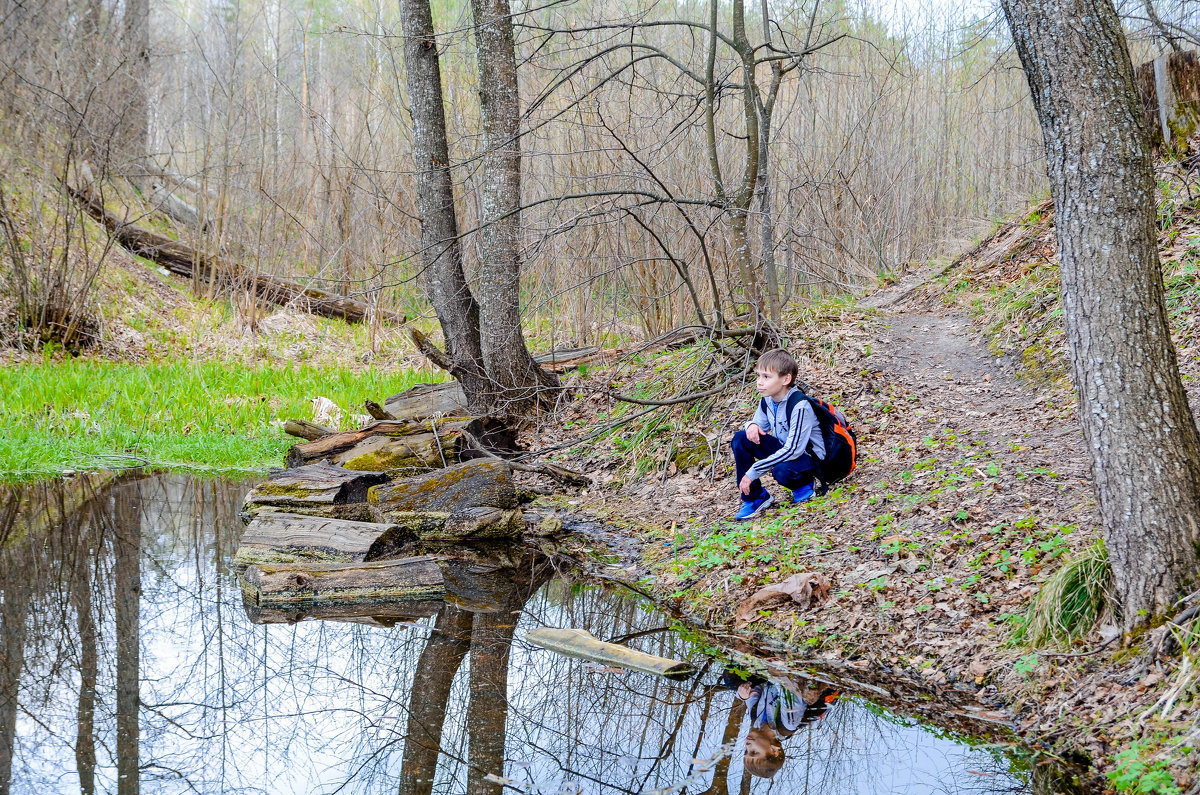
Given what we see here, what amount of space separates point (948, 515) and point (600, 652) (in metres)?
1.97

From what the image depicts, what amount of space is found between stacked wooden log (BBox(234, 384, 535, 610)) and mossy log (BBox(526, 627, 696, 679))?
3.15 ft

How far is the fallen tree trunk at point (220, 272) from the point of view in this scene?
13117 millimetres

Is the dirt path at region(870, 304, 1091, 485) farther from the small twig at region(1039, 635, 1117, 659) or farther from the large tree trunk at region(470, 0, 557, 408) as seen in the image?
the large tree trunk at region(470, 0, 557, 408)

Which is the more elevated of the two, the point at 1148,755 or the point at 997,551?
the point at 997,551

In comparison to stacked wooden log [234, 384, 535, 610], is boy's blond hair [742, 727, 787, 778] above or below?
below

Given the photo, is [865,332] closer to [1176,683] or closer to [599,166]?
[599,166]

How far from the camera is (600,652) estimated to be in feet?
13.0

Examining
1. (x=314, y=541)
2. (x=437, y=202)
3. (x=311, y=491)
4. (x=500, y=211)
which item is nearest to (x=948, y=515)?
(x=314, y=541)

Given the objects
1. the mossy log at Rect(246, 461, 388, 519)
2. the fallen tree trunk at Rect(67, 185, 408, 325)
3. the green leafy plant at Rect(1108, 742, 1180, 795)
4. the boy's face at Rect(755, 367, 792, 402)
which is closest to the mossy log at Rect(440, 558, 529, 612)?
the mossy log at Rect(246, 461, 388, 519)

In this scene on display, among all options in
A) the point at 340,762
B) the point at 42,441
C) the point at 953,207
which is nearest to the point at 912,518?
the point at 340,762

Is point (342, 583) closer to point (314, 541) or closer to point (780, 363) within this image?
point (314, 541)

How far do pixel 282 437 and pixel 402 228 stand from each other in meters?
3.94

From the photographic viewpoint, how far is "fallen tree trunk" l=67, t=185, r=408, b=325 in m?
13.1

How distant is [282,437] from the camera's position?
9.09 metres
